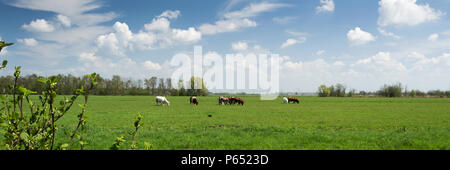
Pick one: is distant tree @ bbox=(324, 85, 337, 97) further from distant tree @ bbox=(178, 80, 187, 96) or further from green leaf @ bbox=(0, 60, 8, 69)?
green leaf @ bbox=(0, 60, 8, 69)

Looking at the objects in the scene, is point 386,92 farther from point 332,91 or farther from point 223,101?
point 223,101

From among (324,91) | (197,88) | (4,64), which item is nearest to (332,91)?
(324,91)

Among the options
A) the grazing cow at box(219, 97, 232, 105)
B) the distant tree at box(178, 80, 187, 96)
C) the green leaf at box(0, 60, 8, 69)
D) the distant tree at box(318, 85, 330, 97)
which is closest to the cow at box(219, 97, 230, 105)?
the grazing cow at box(219, 97, 232, 105)

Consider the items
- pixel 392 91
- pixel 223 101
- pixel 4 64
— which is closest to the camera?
pixel 4 64

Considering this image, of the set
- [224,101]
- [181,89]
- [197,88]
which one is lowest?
[224,101]

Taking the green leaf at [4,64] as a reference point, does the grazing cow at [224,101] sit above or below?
below

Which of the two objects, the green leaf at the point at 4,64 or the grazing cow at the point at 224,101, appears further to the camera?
the grazing cow at the point at 224,101

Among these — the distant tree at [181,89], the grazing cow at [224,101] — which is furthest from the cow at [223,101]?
the distant tree at [181,89]

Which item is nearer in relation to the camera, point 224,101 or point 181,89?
point 224,101

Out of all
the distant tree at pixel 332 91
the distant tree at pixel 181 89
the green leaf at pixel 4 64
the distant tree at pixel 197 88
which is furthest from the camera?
the distant tree at pixel 332 91

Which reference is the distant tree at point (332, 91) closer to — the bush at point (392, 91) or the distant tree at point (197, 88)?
the bush at point (392, 91)

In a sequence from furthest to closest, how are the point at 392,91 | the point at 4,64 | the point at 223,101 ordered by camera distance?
the point at 392,91, the point at 223,101, the point at 4,64

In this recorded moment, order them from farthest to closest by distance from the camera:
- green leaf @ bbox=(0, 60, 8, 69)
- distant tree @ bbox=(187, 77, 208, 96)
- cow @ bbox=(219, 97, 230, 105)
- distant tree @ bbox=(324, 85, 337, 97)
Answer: distant tree @ bbox=(324, 85, 337, 97) → distant tree @ bbox=(187, 77, 208, 96) → cow @ bbox=(219, 97, 230, 105) → green leaf @ bbox=(0, 60, 8, 69)
